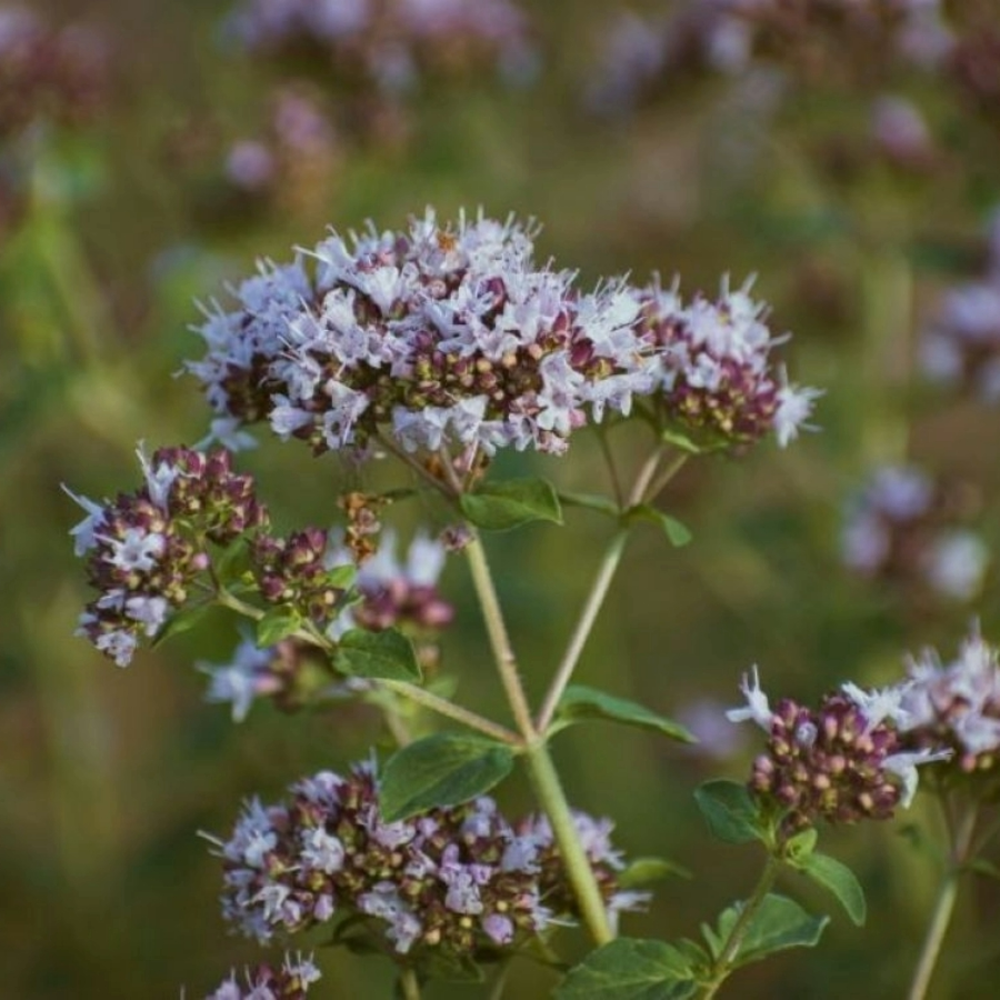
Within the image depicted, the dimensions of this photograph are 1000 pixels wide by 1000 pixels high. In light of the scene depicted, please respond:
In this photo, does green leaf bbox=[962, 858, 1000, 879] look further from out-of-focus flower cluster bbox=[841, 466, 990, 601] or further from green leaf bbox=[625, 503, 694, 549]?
out-of-focus flower cluster bbox=[841, 466, 990, 601]

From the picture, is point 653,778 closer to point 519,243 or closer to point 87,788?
point 87,788

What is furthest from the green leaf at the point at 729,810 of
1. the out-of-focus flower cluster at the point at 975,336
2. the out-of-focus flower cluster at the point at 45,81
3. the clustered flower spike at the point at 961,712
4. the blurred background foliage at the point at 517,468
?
the out-of-focus flower cluster at the point at 45,81

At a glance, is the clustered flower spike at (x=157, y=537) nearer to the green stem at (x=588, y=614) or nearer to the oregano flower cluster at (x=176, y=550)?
the oregano flower cluster at (x=176, y=550)

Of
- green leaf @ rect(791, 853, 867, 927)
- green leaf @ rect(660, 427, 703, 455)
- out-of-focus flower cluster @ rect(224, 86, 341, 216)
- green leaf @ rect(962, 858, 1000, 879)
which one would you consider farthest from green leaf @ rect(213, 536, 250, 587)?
out-of-focus flower cluster @ rect(224, 86, 341, 216)

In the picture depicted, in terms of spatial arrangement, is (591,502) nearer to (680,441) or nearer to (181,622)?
(680,441)

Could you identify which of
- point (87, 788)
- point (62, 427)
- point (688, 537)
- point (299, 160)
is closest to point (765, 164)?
point (299, 160)

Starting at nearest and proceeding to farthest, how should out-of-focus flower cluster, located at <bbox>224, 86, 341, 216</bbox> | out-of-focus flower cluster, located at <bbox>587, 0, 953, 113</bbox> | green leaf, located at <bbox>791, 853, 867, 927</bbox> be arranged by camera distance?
green leaf, located at <bbox>791, 853, 867, 927</bbox>
out-of-focus flower cluster, located at <bbox>587, 0, 953, 113</bbox>
out-of-focus flower cluster, located at <bbox>224, 86, 341, 216</bbox>

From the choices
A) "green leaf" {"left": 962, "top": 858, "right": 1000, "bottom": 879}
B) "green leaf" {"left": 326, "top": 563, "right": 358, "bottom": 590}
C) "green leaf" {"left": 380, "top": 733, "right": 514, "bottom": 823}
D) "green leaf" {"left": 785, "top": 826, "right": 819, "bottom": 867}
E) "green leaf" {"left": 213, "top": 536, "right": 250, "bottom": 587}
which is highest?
"green leaf" {"left": 213, "top": 536, "right": 250, "bottom": 587}
